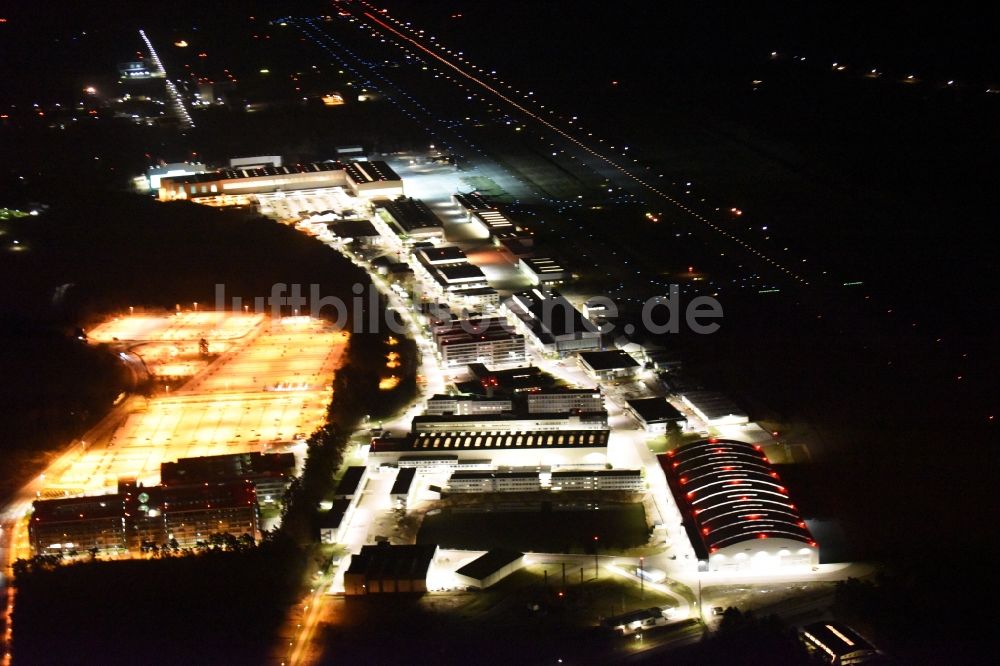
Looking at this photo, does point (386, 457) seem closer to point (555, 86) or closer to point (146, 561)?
point (146, 561)

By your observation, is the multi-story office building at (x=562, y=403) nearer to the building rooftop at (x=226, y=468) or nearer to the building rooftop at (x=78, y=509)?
the building rooftop at (x=226, y=468)

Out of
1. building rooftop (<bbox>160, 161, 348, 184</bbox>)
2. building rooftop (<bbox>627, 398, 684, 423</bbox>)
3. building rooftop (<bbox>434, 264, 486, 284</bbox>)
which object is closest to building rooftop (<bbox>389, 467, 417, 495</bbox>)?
building rooftop (<bbox>627, 398, 684, 423</bbox>)

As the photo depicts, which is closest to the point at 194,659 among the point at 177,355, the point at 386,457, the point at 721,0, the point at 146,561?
the point at 146,561

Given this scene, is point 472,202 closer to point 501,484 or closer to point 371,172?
point 371,172

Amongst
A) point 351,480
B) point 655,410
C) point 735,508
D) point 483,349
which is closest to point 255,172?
point 483,349

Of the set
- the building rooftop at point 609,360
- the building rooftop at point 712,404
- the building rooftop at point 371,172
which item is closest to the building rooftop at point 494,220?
the building rooftop at point 371,172

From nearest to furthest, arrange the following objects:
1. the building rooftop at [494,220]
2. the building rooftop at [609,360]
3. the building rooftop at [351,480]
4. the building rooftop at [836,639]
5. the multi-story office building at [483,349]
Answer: the building rooftop at [836,639]
the building rooftop at [351,480]
the building rooftop at [609,360]
the multi-story office building at [483,349]
the building rooftop at [494,220]
